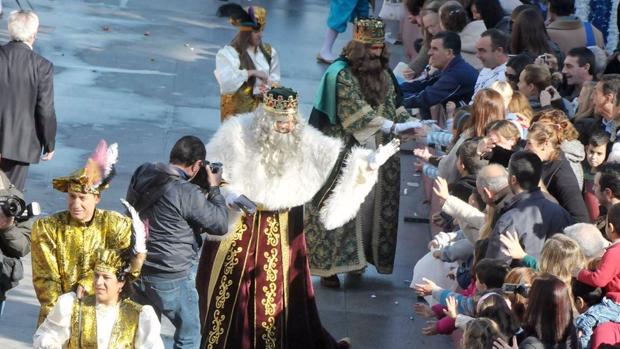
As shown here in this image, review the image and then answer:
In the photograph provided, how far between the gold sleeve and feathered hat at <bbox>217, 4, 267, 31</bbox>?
169 inches

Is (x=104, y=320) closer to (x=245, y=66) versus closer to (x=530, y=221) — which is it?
(x=530, y=221)

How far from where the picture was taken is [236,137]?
28.8ft

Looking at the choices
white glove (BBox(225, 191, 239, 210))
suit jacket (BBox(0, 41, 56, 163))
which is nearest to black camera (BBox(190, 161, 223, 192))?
white glove (BBox(225, 191, 239, 210))

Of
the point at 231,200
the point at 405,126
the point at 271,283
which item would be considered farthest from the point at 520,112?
the point at 231,200

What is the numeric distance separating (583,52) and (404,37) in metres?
8.23

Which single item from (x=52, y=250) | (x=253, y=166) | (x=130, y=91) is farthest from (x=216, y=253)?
(x=130, y=91)

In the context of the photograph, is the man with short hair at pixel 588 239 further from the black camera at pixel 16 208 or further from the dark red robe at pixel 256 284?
the black camera at pixel 16 208

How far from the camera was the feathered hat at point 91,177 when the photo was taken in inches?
282

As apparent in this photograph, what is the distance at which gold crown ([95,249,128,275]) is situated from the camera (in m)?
6.71

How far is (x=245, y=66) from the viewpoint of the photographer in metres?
11.4

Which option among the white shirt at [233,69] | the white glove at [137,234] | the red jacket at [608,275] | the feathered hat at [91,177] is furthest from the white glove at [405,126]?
the white glove at [137,234]

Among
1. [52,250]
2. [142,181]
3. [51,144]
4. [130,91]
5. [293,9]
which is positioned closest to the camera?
[52,250]

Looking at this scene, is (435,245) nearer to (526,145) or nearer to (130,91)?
(526,145)

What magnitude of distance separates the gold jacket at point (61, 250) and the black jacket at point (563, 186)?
2.89 metres
